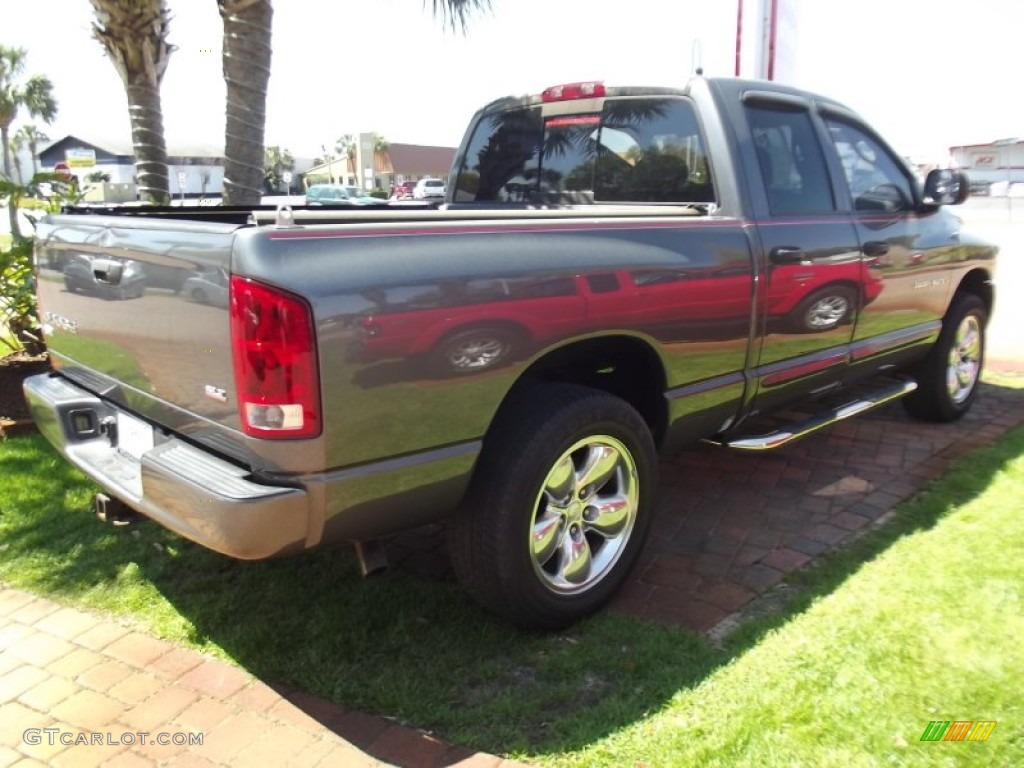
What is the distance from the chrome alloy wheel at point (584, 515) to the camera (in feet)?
9.41

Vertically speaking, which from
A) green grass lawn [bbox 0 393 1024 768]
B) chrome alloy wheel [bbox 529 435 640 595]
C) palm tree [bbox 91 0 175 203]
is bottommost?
green grass lawn [bbox 0 393 1024 768]

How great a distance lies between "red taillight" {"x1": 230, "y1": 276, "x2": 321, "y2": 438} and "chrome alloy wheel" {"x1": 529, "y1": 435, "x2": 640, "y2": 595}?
A: 926 mm

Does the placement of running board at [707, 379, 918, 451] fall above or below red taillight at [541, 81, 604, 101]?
below

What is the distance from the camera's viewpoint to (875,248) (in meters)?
4.10

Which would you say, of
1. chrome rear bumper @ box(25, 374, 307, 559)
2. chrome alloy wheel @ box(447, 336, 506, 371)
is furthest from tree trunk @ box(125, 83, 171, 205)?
chrome alloy wheel @ box(447, 336, 506, 371)

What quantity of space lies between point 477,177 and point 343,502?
2.71 meters

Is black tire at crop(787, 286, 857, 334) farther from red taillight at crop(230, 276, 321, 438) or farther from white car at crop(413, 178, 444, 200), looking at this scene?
white car at crop(413, 178, 444, 200)

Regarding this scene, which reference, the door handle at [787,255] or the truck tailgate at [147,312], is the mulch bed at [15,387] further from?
the door handle at [787,255]

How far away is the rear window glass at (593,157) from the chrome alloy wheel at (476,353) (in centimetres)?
157

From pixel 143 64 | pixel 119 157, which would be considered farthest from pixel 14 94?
pixel 143 64

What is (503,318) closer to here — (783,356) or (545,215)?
(545,215)

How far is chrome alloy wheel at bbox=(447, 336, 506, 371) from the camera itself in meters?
2.43

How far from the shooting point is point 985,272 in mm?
5301

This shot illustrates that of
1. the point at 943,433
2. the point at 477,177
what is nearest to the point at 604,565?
the point at 477,177
